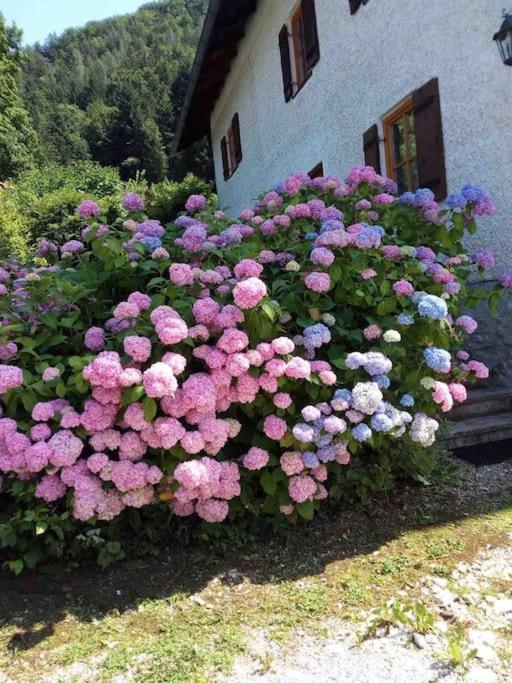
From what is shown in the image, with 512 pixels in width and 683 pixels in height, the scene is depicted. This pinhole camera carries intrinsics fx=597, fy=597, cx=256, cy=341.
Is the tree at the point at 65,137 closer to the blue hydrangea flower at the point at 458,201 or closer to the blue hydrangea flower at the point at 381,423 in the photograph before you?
the blue hydrangea flower at the point at 458,201

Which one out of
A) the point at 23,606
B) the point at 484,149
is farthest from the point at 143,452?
the point at 484,149

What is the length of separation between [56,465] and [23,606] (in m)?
Answer: 0.62

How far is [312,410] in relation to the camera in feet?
8.54

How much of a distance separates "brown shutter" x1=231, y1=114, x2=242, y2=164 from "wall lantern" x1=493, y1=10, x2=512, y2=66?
8569 millimetres

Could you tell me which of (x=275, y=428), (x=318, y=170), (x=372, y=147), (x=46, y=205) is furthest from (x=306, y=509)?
(x=46, y=205)

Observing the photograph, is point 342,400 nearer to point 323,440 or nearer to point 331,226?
point 323,440

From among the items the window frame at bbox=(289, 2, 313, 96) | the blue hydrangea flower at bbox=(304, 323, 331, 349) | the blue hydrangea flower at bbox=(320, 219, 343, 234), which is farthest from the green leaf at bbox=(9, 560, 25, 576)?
the window frame at bbox=(289, 2, 313, 96)

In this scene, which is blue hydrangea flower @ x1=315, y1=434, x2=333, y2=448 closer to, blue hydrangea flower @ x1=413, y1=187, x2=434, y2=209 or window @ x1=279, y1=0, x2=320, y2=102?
blue hydrangea flower @ x1=413, y1=187, x2=434, y2=209

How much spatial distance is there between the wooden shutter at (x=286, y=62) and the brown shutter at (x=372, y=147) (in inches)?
112

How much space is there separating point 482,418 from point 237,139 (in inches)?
391

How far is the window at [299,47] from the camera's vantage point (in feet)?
25.4

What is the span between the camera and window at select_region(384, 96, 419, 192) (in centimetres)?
584

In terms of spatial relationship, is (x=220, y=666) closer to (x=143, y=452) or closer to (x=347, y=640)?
(x=347, y=640)

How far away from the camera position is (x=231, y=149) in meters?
13.7
